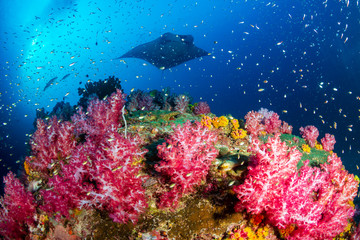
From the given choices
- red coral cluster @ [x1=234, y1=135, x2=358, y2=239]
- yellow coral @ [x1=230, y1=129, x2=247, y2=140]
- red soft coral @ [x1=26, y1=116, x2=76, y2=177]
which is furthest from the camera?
yellow coral @ [x1=230, y1=129, x2=247, y2=140]

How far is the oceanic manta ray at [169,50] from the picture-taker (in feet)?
49.9

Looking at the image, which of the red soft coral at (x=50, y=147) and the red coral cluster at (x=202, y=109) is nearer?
the red soft coral at (x=50, y=147)

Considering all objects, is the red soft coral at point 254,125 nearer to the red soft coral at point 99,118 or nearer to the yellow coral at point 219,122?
the yellow coral at point 219,122

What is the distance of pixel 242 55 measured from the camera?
117m

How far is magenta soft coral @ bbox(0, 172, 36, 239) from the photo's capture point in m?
3.28

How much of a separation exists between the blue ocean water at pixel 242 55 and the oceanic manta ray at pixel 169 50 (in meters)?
1.95

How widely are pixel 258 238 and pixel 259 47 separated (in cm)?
11240

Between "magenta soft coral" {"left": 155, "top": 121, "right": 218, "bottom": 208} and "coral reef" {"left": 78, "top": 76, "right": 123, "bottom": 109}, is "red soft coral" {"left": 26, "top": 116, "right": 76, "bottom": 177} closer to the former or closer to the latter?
"magenta soft coral" {"left": 155, "top": 121, "right": 218, "bottom": 208}

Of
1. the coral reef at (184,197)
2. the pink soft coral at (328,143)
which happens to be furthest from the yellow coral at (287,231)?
the pink soft coral at (328,143)

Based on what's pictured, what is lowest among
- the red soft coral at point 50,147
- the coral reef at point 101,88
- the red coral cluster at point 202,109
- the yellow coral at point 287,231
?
the yellow coral at point 287,231

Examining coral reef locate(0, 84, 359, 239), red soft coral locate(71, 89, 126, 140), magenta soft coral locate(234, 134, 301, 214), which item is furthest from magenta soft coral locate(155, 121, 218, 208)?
red soft coral locate(71, 89, 126, 140)

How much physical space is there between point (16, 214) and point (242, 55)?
13007 centimetres

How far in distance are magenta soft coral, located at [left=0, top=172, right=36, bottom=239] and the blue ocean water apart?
18.2 feet

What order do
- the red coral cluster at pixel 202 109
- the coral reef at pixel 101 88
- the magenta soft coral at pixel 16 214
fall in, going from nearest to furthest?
the magenta soft coral at pixel 16 214 → the red coral cluster at pixel 202 109 → the coral reef at pixel 101 88
